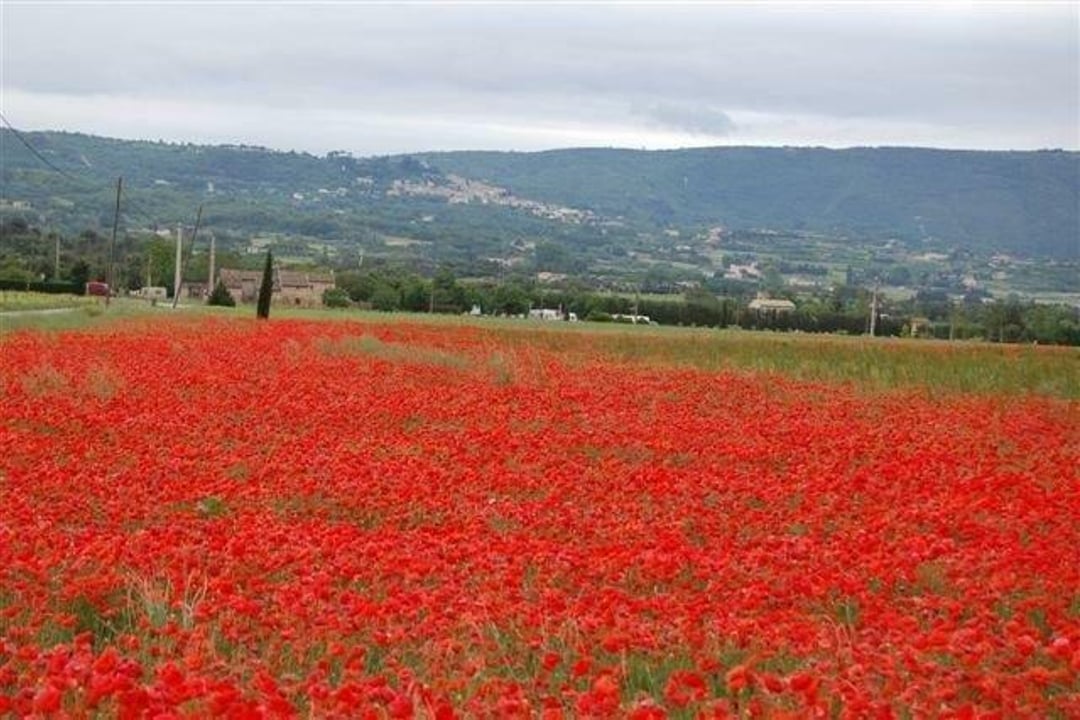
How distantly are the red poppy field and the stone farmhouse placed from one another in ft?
305

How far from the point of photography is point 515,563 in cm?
791

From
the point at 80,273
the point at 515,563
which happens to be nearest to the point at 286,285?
the point at 80,273

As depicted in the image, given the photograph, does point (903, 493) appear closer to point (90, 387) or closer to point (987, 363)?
point (90, 387)

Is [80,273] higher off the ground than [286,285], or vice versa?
[80,273]

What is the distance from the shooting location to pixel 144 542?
844 cm

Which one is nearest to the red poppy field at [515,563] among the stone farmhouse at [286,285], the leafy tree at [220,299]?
the leafy tree at [220,299]

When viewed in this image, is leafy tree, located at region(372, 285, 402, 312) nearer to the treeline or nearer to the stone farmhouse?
the treeline

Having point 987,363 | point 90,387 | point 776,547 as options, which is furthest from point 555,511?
point 987,363

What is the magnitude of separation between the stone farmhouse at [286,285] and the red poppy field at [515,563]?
92.9 meters

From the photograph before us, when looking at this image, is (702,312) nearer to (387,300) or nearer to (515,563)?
(387,300)

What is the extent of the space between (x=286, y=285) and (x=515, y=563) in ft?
367

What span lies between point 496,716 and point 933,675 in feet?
5.80

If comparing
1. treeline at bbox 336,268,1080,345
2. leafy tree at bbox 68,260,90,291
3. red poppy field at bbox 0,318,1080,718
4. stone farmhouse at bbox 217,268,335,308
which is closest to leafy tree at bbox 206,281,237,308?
treeline at bbox 336,268,1080,345

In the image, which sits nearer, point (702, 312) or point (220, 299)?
point (220, 299)
